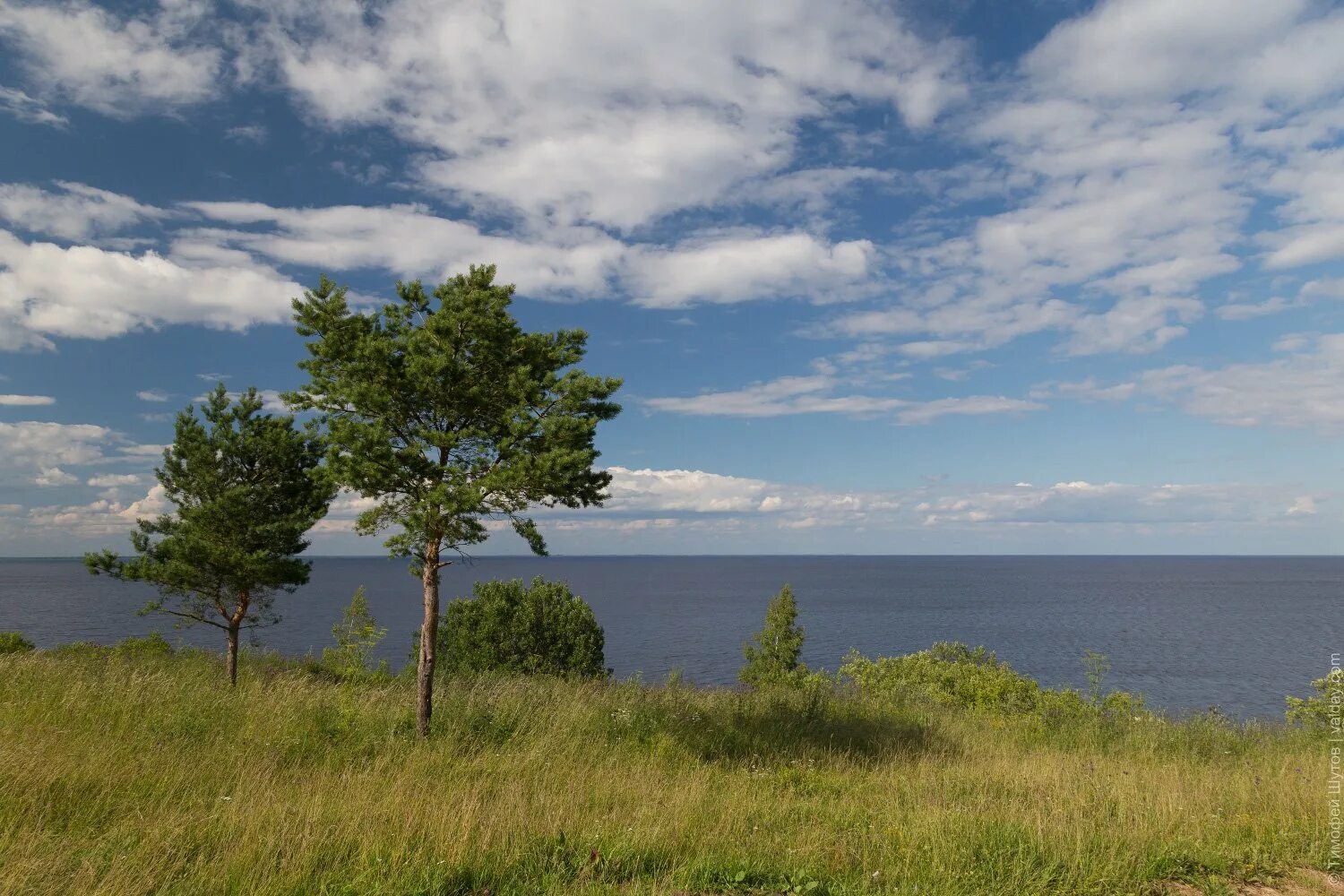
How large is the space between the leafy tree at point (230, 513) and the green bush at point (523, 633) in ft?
76.7

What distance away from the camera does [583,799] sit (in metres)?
7.37

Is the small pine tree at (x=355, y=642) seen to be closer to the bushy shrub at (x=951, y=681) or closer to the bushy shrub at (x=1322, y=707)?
the bushy shrub at (x=951, y=681)

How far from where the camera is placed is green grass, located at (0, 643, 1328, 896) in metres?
5.37

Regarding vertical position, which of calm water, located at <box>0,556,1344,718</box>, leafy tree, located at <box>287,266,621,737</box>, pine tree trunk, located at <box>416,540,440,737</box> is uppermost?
leafy tree, located at <box>287,266,621,737</box>

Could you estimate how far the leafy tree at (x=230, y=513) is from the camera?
685 inches

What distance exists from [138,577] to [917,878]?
20492 mm

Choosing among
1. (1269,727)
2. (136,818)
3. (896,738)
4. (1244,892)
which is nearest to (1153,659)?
(1269,727)

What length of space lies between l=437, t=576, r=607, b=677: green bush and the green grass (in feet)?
94.7

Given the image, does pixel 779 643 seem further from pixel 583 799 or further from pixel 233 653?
pixel 583 799

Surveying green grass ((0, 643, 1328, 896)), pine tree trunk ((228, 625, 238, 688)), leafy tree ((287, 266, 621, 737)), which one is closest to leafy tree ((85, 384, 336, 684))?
pine tree trunk ((228, 625, 238, 688))

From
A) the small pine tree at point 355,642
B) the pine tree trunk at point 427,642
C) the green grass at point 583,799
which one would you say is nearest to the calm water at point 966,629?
the small pine tree at point 355,642

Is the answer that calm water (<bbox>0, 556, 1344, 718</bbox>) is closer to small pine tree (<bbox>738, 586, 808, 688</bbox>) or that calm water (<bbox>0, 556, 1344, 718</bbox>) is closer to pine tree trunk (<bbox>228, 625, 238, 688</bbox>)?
small pine tree (<bbox>738, 586, 808, 688</bbox>)

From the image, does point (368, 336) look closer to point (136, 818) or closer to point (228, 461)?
point (136, 818)

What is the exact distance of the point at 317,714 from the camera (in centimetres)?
1068
